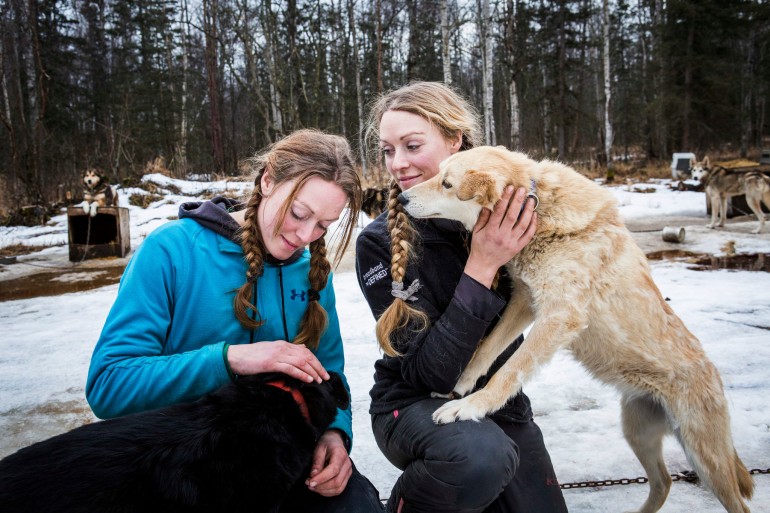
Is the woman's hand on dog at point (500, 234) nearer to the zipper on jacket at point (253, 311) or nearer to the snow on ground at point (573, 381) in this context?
the snow on ground at point (573, 381)

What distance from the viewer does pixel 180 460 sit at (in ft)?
4.22

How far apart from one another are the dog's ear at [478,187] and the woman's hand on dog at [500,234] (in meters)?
0.05

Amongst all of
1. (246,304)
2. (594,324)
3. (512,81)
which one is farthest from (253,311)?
(512,81)

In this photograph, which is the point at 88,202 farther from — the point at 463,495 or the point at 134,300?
the point at 463,495

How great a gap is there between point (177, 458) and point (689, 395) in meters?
1.80

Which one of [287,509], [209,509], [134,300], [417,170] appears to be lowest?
[287,509]

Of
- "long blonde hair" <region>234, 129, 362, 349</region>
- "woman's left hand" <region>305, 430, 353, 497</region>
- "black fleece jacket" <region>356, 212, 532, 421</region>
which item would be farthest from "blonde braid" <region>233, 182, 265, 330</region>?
"woman's left hand" <region>305, 430, 353, 497</region>

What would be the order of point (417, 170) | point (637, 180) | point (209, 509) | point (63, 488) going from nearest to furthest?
1. point (63, 488)
2. point (209, 509)
3. point (417, 170)
4. point (637, 180)

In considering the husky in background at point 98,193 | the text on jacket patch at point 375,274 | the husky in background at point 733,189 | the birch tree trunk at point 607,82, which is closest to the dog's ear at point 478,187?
the text on jacket patch at point 375,274

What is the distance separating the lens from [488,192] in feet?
6.23

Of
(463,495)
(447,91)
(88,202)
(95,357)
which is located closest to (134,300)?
(95,357)

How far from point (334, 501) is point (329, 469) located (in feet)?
0.48

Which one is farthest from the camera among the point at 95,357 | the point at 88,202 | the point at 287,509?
the point at 88,202

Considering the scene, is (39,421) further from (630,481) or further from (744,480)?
(744,480)
